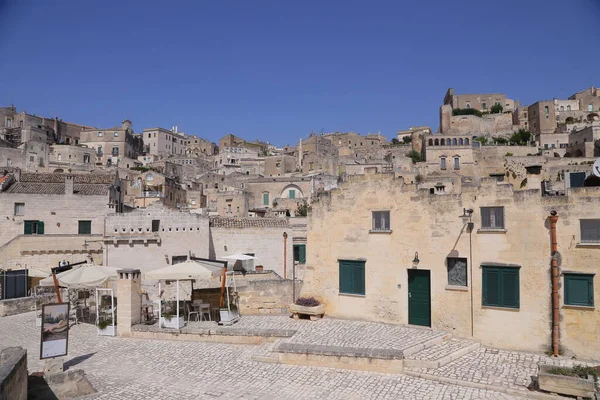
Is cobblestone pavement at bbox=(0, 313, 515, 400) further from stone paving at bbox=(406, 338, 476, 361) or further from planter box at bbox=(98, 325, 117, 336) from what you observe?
stone paving at bbox=(406, 338, 476, 361)

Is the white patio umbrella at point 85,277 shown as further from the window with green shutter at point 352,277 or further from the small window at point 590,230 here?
the small window at point 590,230

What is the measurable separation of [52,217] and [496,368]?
2952cm

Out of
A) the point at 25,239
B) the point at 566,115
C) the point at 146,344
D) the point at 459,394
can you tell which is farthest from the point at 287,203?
the point at 566,115

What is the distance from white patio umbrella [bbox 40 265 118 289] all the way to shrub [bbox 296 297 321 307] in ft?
24.0

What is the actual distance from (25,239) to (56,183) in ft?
20.8

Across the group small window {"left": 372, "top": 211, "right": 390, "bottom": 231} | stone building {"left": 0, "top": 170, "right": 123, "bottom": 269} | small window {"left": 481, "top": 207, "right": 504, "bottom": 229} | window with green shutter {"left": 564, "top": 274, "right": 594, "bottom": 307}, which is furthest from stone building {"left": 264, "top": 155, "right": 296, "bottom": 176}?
window with green shutter {"left": 564, "top": 274, "right": 594, "bottom": 307}

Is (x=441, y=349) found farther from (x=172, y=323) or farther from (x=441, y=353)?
(x=172, y=323)

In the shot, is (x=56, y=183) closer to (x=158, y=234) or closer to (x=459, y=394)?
(x=158, y=234)

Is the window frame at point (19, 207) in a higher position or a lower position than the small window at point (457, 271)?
higher

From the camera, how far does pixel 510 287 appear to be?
44.9ft

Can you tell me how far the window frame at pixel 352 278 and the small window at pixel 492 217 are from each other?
425 centimetres

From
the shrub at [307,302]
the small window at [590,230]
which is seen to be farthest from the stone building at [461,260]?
the shrub at [307,302]

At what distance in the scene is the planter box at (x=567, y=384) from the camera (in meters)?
9.58

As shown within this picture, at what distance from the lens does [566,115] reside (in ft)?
291
